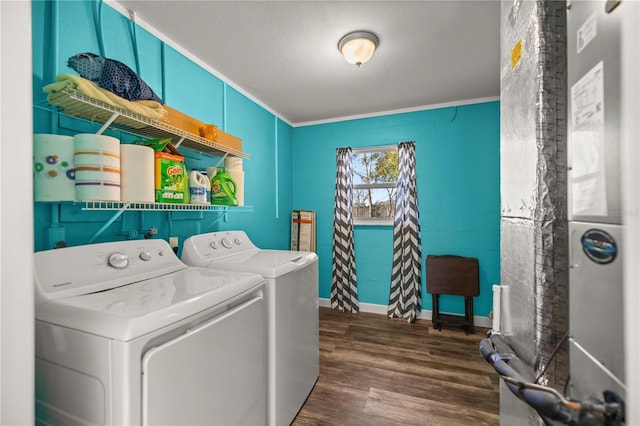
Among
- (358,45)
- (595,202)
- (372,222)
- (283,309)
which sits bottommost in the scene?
(283,309)

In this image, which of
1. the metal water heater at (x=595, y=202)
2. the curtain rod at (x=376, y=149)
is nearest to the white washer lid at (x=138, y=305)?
the metal water heater at (x=595, y=202)

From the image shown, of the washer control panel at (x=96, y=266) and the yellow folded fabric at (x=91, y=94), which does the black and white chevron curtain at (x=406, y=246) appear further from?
the yellow folded fabric at (x=91, y=94)

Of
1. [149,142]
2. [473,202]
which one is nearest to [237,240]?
[149,142]

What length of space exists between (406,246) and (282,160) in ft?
6.12

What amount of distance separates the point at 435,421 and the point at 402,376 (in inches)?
17.3

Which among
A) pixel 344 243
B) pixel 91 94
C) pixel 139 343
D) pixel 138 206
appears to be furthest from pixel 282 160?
pixel 139 343

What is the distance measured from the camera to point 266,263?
154cm

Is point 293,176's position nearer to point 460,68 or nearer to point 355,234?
point 355,234

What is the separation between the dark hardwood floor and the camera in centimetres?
165

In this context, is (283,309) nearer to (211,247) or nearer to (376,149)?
(211,247)

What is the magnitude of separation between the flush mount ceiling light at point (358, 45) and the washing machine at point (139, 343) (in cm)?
165

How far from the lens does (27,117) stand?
2.01 feet

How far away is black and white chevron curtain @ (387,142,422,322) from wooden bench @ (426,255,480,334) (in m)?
0.21

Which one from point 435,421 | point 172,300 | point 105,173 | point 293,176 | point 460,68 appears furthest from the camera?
point 293,176
